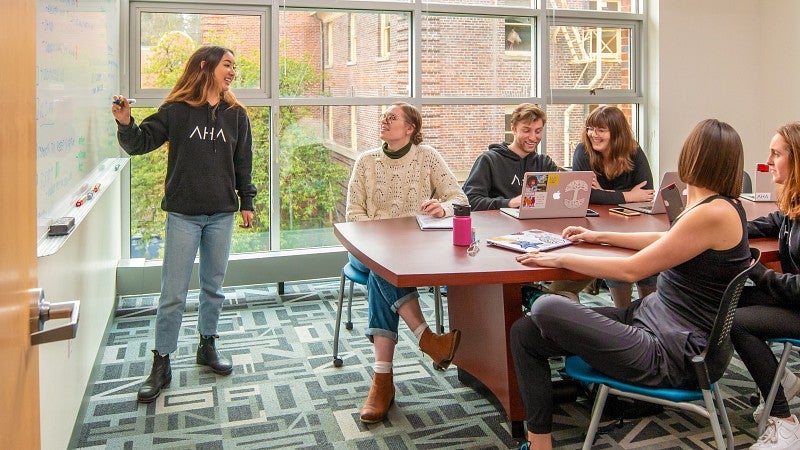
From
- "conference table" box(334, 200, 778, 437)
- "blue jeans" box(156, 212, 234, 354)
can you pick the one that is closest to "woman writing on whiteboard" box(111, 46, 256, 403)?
"blue jeans" box(156, 212, 234, 354)

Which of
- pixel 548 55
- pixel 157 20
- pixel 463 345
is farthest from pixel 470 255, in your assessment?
pixel 548 55

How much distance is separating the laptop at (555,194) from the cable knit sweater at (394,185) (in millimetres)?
378

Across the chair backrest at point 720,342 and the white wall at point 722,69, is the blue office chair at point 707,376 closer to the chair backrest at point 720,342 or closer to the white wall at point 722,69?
the chair backrest at point 720,342

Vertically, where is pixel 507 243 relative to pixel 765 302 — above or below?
above

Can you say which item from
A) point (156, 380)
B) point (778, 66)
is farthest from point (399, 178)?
point (778, 66)

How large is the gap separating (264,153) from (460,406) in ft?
8.33

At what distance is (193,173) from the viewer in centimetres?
315

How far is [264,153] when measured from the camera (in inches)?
190

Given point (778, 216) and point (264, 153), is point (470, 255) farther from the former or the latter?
point (264, 153)

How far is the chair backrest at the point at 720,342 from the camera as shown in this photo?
6.35ft

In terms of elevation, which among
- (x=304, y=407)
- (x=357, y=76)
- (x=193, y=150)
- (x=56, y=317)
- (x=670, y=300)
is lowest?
(x=304, y=407)

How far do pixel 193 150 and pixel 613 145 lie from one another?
2076 millimetres

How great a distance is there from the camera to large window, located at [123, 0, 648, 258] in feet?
15.1

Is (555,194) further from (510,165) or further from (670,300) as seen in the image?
(670,300)
